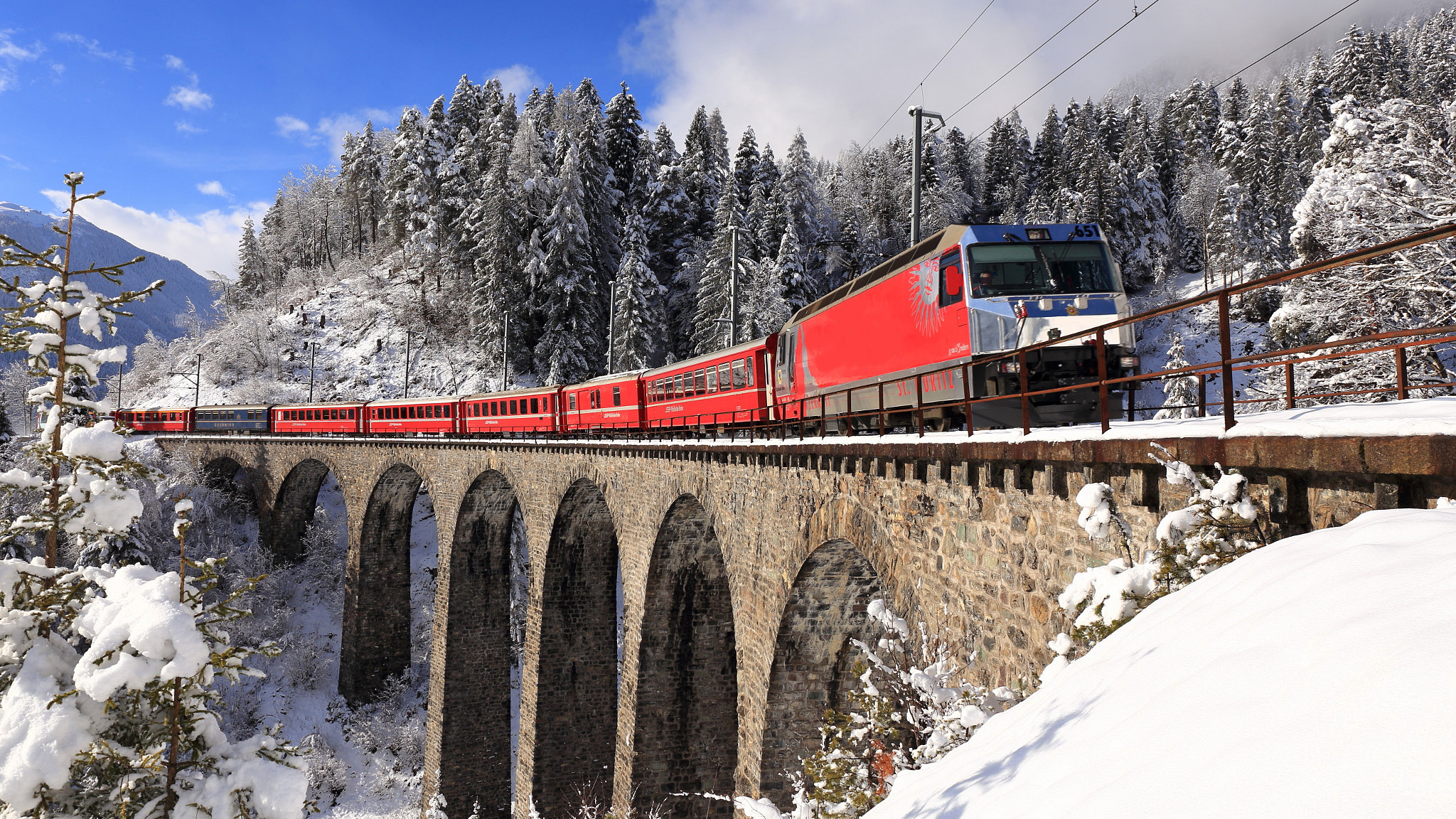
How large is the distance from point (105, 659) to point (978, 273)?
32.4ft

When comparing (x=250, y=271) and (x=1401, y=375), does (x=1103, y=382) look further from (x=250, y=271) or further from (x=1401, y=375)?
(x=250, y=271)

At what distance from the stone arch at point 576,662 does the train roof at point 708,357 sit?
3889mm

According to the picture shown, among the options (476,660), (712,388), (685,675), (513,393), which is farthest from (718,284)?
(685,675)

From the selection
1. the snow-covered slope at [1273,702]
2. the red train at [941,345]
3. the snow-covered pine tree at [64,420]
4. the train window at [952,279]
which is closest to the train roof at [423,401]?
the red train at [941,345]

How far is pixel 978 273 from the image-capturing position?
973cm

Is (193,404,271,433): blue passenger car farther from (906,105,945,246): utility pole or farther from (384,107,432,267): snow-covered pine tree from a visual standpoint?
(906,105,945,246): utility pole

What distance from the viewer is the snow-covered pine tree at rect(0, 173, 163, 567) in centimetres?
715

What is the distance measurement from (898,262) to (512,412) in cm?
2020

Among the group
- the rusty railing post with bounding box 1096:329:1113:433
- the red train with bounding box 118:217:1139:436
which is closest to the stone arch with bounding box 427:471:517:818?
the red train with bounding box 118:217:1139:436

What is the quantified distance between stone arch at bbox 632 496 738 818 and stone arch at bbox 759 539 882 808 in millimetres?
4353

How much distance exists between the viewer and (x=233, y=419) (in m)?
45.2

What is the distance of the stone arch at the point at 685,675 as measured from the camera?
15.5m

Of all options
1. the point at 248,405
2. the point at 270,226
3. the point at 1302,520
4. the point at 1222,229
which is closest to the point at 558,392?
the point at 1302,520

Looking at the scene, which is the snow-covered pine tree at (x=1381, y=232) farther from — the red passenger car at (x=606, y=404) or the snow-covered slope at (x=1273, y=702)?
the red passenger car at (x=606, y=404)
